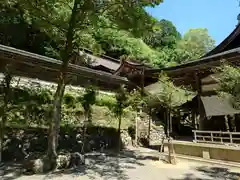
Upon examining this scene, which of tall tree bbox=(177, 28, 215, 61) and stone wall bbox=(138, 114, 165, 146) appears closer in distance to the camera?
stone wall bbox=(138, 114, 165, 146)

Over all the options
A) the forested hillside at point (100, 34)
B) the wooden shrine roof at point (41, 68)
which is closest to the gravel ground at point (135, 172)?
the wooden shrine roof at point (41, 68)

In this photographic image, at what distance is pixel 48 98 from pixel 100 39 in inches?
186

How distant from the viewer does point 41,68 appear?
50.3 feet

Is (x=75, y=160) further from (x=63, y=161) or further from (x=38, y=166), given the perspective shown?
(x=38, y=166)

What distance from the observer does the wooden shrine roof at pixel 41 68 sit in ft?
41.4

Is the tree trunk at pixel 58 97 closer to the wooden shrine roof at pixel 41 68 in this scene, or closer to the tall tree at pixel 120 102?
the wooden shrine roof at pixel 41 68

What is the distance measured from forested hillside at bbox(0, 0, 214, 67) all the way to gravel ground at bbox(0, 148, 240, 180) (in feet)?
17.1

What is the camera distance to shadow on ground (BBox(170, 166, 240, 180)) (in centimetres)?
862

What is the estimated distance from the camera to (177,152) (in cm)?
1340

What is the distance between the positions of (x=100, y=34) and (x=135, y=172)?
688cm

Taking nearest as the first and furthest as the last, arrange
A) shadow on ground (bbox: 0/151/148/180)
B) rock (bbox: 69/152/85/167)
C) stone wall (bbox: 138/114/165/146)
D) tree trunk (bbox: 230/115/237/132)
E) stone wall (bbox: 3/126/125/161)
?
shadow on ground (bbox: 0/151/148/180) → rock (bbox: 69/152/85/167) → stone wall (bbox: 3/126/125/161) → tree trunk (bbox: 230/115/237/132) → stone wall (bbox: 138/114/165/146)

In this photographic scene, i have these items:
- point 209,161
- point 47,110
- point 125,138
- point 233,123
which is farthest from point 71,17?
point 233,123

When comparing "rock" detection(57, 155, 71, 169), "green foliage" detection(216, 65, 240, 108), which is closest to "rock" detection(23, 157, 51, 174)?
"rock" detection(57, 155, 71, 169)

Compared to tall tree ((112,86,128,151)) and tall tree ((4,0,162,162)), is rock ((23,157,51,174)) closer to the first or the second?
tall tree ((4,0,162,162))
